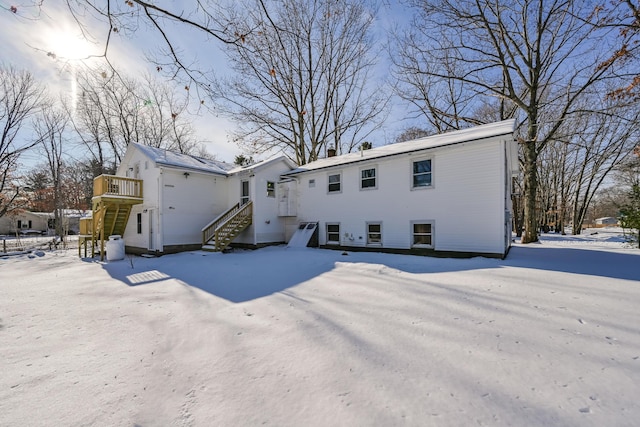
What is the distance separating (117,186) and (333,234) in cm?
1168

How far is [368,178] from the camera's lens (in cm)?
1266

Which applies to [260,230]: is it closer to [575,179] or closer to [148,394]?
[148,394]

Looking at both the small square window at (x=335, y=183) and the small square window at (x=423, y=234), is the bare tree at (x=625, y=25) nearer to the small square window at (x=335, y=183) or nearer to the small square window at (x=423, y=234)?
the small square window at (x=423, y=234)

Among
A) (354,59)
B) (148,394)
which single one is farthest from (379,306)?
(354,59)

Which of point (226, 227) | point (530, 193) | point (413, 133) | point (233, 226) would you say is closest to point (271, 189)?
point (233, 226)

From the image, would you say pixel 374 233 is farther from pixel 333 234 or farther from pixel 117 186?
pixel 117 186

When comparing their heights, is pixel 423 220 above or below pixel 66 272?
above

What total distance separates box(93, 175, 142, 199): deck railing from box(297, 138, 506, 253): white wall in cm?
999

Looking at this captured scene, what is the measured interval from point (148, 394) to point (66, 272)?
9.65 m

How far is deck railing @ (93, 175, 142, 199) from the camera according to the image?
12.6 meters

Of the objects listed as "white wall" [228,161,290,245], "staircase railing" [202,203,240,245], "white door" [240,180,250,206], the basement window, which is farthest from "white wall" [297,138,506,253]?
"staircase railing" [202,203,240,245]

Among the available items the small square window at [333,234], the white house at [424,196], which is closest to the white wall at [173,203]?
the white house at [424,196]

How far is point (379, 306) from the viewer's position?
4.41 meters

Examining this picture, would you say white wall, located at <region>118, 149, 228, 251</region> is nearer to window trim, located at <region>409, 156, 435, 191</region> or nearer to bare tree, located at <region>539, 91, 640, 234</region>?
window trim, located at <region>409, 156, 435, 191</region>
